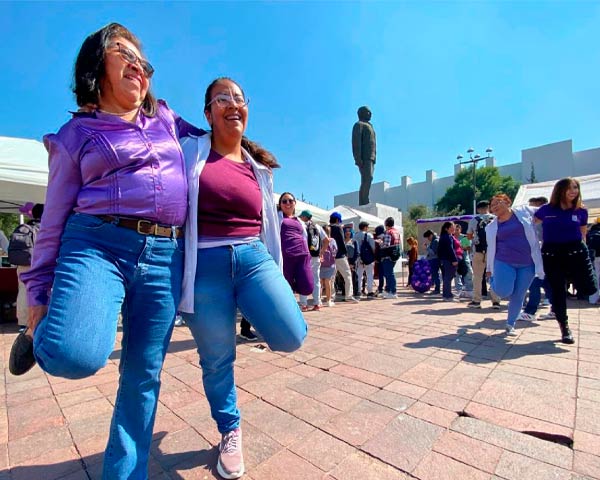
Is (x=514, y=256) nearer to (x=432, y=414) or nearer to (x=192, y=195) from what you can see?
(x=432, y=414)

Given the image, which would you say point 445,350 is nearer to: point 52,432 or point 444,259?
point 52,432

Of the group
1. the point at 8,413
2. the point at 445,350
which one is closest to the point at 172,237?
the point at 8,413

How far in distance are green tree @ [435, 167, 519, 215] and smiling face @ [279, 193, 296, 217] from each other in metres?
41.8

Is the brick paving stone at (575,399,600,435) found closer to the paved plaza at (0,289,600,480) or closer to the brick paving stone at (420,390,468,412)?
the paved plaza at (0,289,600,480)

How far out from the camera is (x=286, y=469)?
1.51 m

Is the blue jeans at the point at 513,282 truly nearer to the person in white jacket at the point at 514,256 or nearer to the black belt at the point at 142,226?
the person in white jacket at the point at 514,256

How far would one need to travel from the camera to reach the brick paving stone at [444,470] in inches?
56.4

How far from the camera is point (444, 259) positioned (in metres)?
6.74

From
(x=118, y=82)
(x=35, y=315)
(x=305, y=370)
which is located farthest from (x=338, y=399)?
(x=118, y=82)

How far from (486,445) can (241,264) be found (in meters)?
1.50

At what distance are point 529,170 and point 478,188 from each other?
11720mm

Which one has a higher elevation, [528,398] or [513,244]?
[513,244]

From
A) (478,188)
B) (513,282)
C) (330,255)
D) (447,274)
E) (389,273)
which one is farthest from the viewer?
(478,188)

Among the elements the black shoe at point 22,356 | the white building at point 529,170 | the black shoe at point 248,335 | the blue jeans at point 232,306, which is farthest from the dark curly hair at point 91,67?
the white building at point 529,170
